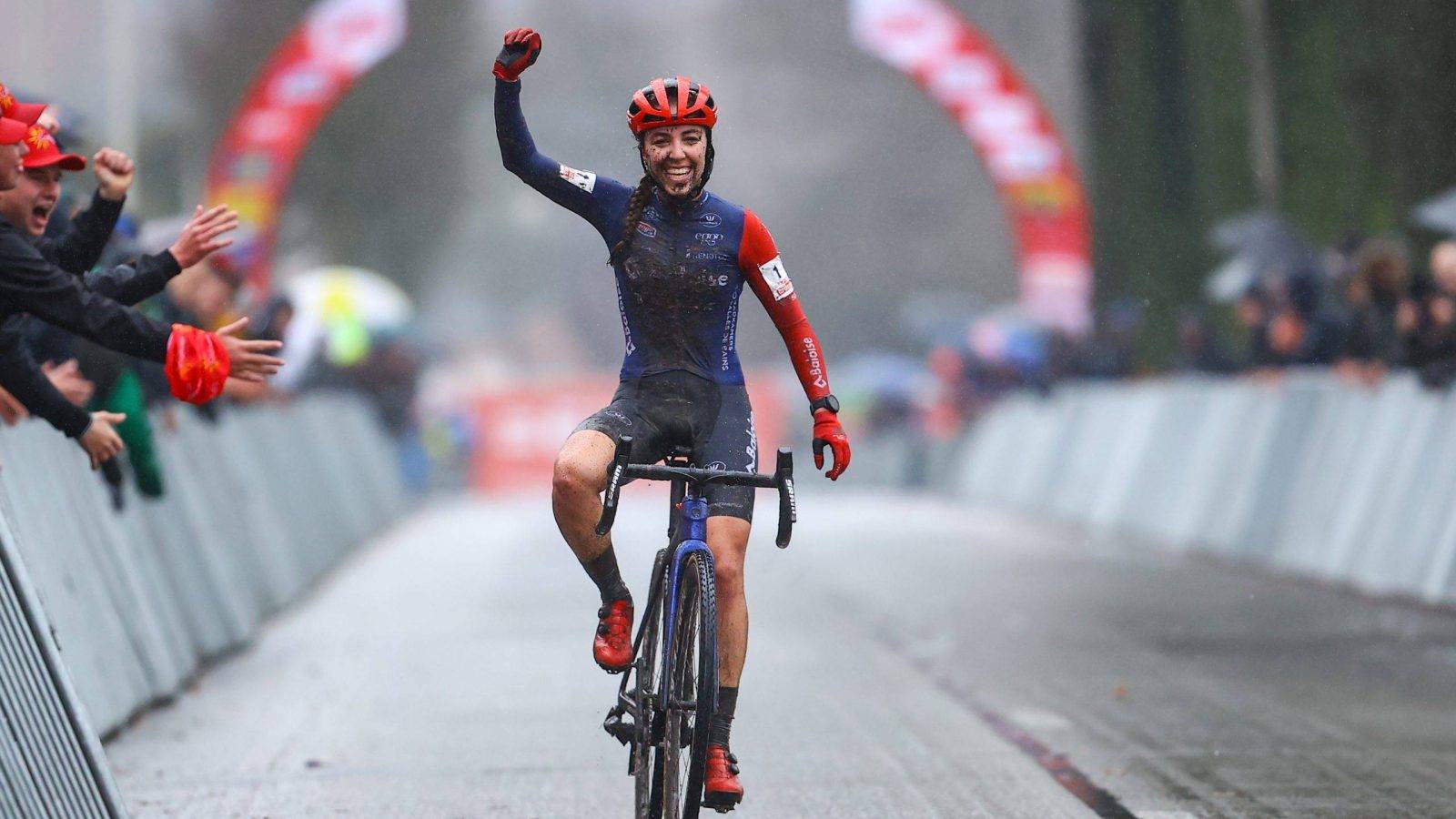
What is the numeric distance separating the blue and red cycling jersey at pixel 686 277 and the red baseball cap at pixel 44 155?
4.34 feet

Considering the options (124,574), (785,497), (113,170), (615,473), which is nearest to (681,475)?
(615,473)

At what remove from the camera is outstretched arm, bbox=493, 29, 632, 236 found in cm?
777

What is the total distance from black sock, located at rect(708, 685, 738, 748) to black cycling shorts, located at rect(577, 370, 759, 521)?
0.54 m

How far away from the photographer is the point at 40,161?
7785 millimetres

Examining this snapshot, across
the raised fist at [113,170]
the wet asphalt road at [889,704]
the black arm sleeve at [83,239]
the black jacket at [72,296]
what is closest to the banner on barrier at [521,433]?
the wet asphalt road at [889,704]

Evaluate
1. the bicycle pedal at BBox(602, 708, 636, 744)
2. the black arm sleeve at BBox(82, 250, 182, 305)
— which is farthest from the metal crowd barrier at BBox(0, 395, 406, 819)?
the bicycle pedal at BBox(602, 708, 636, 744)

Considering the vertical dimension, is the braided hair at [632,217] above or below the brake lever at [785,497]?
above

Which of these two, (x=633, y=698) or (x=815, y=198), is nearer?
(x=633, y=698)

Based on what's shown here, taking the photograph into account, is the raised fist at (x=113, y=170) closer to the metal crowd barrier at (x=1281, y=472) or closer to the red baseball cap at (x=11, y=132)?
the red baseball cap at (x=11, y=132)

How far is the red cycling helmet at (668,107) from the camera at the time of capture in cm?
746

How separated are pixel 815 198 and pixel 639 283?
65451 millimetres

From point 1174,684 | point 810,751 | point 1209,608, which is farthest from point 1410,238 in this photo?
point 810,751

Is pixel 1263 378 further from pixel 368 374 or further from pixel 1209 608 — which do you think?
pixel 368 374

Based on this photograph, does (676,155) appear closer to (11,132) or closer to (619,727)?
(619,727)
